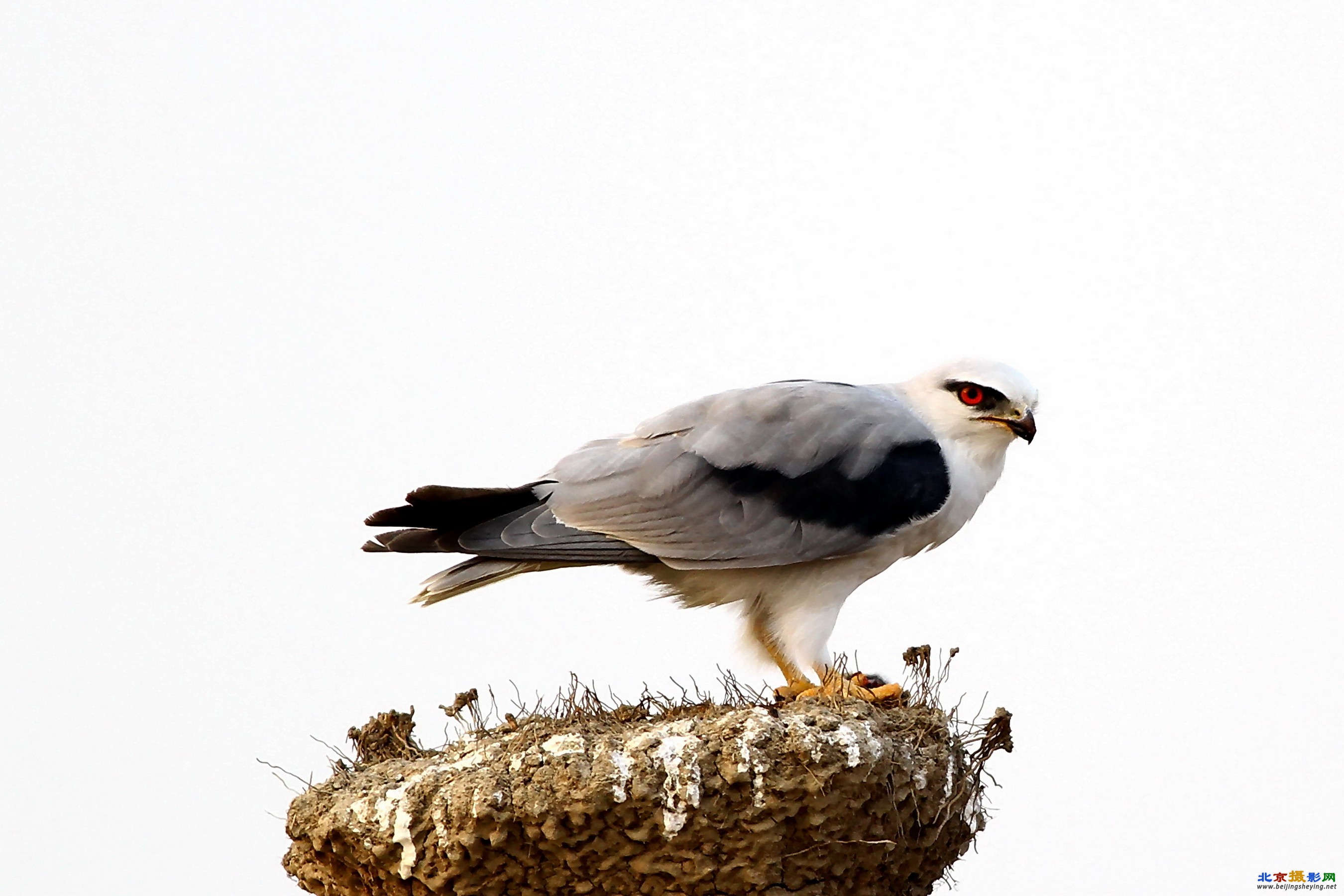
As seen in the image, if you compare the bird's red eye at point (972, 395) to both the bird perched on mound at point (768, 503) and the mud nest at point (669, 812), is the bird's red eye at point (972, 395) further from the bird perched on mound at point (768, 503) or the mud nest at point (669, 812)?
the mud nest at point (669, 812)

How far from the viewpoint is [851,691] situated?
5238 mm

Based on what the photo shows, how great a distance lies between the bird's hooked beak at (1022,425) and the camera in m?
5.43

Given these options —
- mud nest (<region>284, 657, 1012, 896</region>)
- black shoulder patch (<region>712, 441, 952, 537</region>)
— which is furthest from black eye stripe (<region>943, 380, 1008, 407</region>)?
mud nest (<region>284, 657, 1012, 896</region>)

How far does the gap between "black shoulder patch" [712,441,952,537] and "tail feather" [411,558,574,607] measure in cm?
74

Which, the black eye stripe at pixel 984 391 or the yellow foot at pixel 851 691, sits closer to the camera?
the yellow foot at pixel 851 691

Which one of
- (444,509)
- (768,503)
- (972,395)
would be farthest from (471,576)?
(972,395)

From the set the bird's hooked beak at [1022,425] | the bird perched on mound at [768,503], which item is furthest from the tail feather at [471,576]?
the bird's hooked beak at [1022,425]

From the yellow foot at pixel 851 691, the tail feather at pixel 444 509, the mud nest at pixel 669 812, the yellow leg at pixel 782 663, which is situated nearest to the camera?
the mud nest at pixel 669 812

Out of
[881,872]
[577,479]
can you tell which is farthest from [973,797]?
[577,479]

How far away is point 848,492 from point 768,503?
0.93 ft

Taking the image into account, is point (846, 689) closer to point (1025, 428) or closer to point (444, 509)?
point (1025, 428)

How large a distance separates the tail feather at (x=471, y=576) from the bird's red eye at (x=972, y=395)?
155 centimetres

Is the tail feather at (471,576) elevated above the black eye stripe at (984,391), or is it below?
below

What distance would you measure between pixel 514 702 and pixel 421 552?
0.63 m
